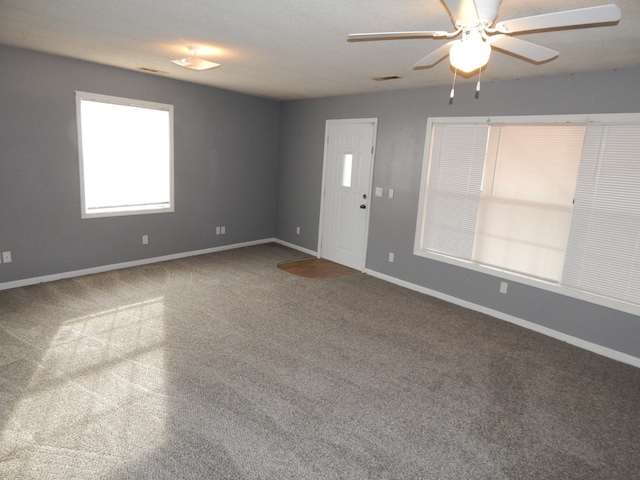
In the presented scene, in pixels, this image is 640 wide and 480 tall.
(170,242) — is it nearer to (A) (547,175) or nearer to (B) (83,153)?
(B) (83,153)

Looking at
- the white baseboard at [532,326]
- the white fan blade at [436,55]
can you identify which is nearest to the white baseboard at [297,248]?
the white baseboard at [532,326]

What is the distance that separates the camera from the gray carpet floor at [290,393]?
2125mm

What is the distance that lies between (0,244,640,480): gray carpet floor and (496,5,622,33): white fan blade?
2232 mm

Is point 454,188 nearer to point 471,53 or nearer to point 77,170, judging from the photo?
point 471,53

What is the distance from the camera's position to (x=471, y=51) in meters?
1.89

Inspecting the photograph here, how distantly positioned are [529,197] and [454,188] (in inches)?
32.0

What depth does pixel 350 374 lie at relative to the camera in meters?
2.98

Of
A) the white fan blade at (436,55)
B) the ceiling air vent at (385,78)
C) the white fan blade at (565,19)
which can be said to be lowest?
the white fan blade at (565,19)

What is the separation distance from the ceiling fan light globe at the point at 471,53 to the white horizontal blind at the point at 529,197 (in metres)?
2.28

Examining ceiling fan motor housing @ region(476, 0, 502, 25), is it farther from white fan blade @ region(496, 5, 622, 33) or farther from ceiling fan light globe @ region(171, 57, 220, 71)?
ceiling fan light globe @ region(171, 57, 220, 71)

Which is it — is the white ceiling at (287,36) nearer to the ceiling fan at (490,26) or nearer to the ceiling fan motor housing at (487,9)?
the ceiling fan at (490,26)

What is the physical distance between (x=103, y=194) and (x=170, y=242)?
111 centimetres

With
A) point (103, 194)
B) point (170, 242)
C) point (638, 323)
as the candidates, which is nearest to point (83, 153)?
point (103, 194)

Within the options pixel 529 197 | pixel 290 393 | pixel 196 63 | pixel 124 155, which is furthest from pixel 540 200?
pixel 124 155
